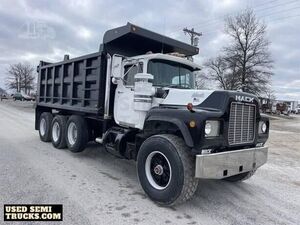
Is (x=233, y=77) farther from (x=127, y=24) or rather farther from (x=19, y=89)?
(x=19, y=89)

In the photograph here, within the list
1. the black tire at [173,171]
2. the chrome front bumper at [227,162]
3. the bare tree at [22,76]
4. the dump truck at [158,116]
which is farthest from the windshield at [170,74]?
the bare tree at [22,76]

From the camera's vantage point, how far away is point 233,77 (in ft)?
113

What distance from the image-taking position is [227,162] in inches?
175

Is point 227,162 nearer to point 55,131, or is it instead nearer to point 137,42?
point 137,42

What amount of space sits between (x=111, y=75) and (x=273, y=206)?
4144mm

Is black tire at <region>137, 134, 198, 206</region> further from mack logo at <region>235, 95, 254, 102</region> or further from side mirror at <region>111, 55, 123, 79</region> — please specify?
side mirror at <region>111, 55, 123, 79</region>

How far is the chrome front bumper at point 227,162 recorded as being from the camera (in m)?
4.15

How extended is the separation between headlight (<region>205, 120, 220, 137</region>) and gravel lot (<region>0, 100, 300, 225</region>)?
1171 mm

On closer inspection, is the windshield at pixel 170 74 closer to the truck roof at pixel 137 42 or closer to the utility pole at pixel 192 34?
the truck roof at pixel 137 42

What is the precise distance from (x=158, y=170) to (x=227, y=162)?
1.12m

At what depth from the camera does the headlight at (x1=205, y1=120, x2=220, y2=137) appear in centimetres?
428

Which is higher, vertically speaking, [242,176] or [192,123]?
[192,123]

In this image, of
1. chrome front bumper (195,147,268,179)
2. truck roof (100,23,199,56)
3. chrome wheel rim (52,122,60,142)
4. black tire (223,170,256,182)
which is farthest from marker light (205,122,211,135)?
chrome wheel rim (52,122,60,142)

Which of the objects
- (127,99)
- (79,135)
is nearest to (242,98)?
(127,99)
